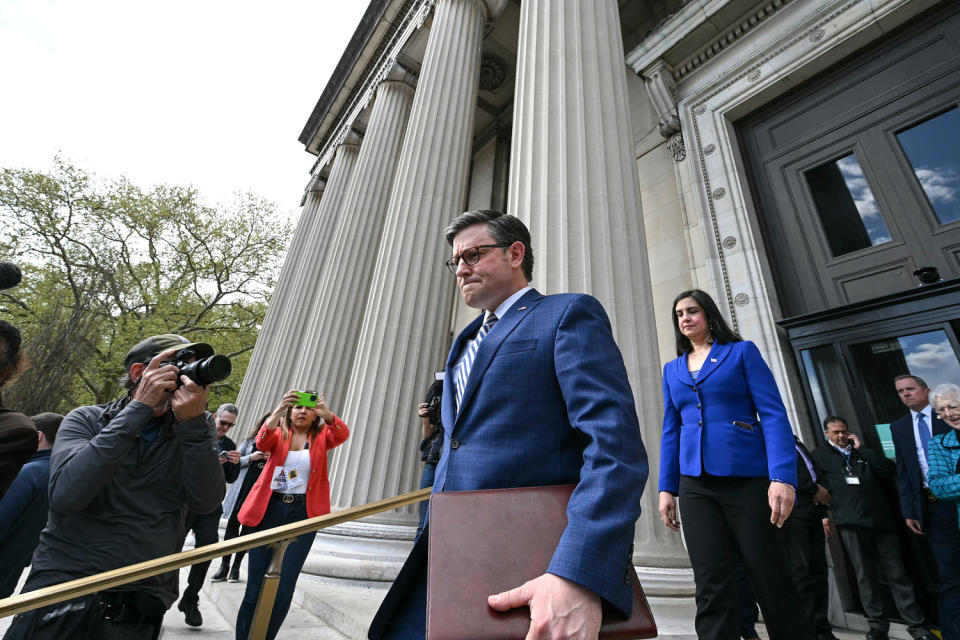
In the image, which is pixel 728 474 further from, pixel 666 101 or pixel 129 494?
pixel 666 101

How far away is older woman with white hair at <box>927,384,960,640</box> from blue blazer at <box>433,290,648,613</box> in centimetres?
374

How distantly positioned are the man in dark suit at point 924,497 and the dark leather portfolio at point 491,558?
3.96 meters

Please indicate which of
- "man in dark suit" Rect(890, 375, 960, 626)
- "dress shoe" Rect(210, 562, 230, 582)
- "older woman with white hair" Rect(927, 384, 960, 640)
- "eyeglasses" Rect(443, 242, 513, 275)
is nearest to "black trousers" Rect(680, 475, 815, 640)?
"eyeglasses" Rect(443, 242, 513, 275)

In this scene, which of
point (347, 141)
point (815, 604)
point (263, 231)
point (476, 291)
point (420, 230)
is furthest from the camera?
point (263, 231)

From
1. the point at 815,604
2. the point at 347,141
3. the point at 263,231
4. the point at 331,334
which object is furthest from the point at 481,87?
the point at 263,231

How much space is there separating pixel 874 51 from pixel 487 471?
845 centimetres

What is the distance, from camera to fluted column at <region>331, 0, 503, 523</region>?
568 centimetres

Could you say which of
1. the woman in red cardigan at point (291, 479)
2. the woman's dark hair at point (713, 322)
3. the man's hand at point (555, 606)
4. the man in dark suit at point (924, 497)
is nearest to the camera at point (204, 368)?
the man's hand at point (555, 606)

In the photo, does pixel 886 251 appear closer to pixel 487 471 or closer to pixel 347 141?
pixel 487 471

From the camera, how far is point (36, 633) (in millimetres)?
1651

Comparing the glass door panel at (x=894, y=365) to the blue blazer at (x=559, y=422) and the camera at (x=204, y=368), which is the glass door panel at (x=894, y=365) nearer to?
the blue blazer at (x=559, y=422)

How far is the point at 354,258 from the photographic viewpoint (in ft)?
30.9

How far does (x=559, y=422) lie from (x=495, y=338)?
12.2 inches

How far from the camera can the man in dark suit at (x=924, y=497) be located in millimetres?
3223
